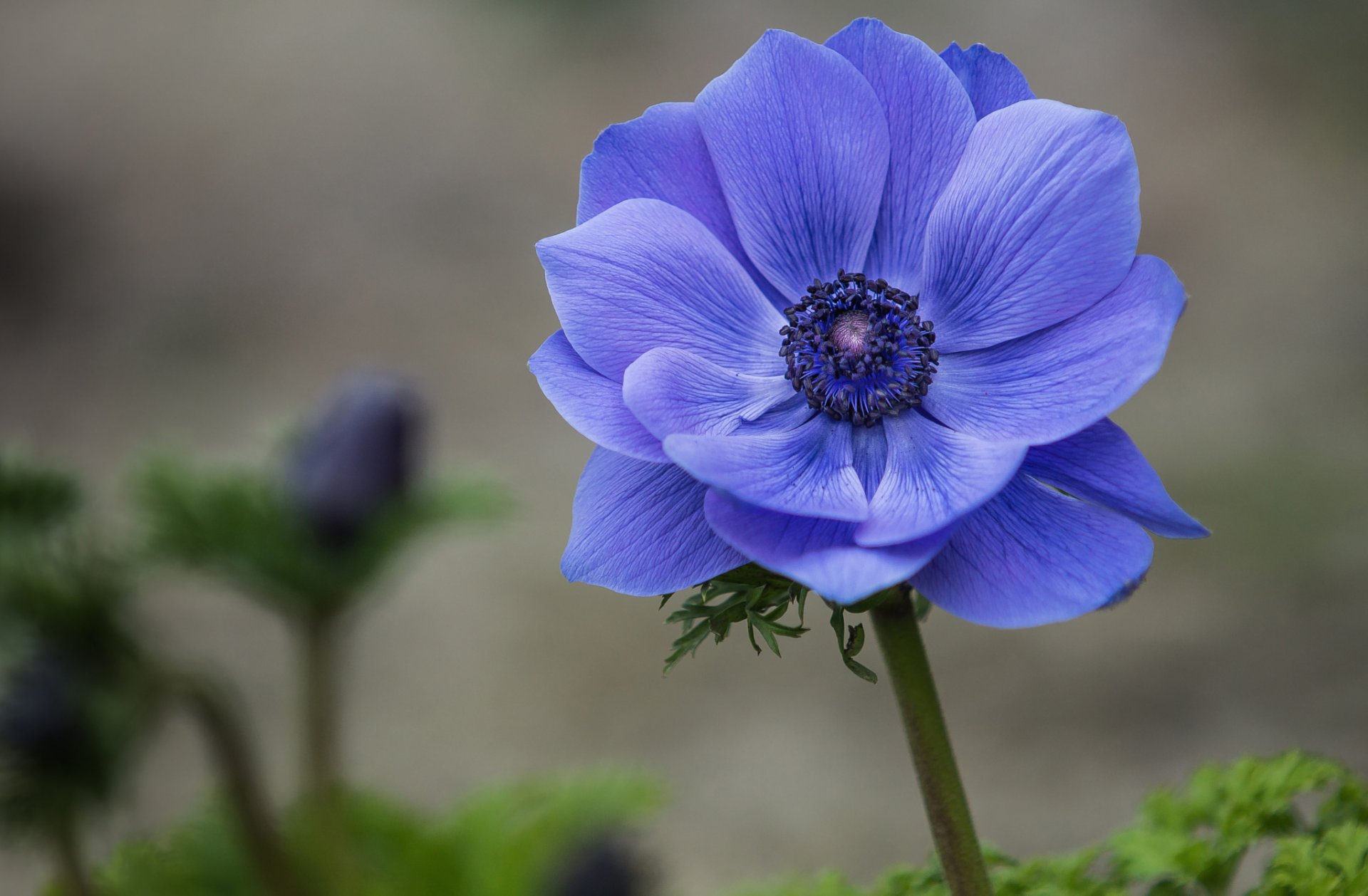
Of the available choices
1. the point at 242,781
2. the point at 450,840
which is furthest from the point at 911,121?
the point at 450,840

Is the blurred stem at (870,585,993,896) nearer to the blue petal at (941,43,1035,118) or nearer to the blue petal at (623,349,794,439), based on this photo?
the blue petal at (623,349,794,439)

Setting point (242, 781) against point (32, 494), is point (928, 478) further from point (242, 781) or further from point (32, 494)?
point (32, 494)

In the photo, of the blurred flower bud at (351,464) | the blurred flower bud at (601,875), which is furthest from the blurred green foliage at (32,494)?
the blurred flower bud at (601,875)

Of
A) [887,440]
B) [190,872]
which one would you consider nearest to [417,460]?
[190,872]

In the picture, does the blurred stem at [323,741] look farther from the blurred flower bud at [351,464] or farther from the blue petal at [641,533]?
the blue petal at [641,533]

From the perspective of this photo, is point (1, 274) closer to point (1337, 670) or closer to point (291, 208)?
point (291, 208)

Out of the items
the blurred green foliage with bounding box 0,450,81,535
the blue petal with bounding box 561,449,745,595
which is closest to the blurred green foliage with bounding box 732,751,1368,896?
the blue petal with bounding box 561,449,745,595
